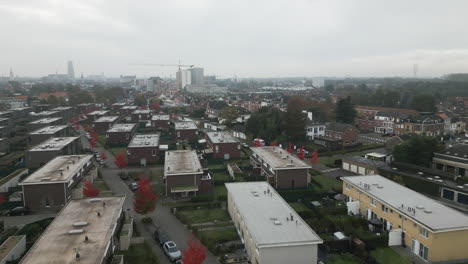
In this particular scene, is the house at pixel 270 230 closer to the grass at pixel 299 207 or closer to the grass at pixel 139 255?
the grass at pixel 299 207

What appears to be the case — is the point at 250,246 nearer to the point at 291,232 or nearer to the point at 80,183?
the point at 291,232

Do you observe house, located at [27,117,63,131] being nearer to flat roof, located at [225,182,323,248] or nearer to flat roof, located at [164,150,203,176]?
flat roof, located at [164,150,203,176]

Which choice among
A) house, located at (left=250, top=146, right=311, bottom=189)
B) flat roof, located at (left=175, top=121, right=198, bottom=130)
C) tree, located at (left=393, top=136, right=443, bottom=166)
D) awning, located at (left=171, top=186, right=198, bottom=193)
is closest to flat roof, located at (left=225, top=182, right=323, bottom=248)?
awning, located at (left=171, top=186, right=198, bottom=193)

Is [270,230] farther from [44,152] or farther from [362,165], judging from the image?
[44,152]

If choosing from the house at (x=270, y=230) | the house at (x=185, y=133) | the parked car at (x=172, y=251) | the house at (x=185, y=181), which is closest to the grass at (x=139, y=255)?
the parked car at (x=172, y=251)

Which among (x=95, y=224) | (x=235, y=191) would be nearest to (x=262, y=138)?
(x=235, y=191)

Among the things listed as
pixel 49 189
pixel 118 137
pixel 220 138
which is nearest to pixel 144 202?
pixel 49 189
